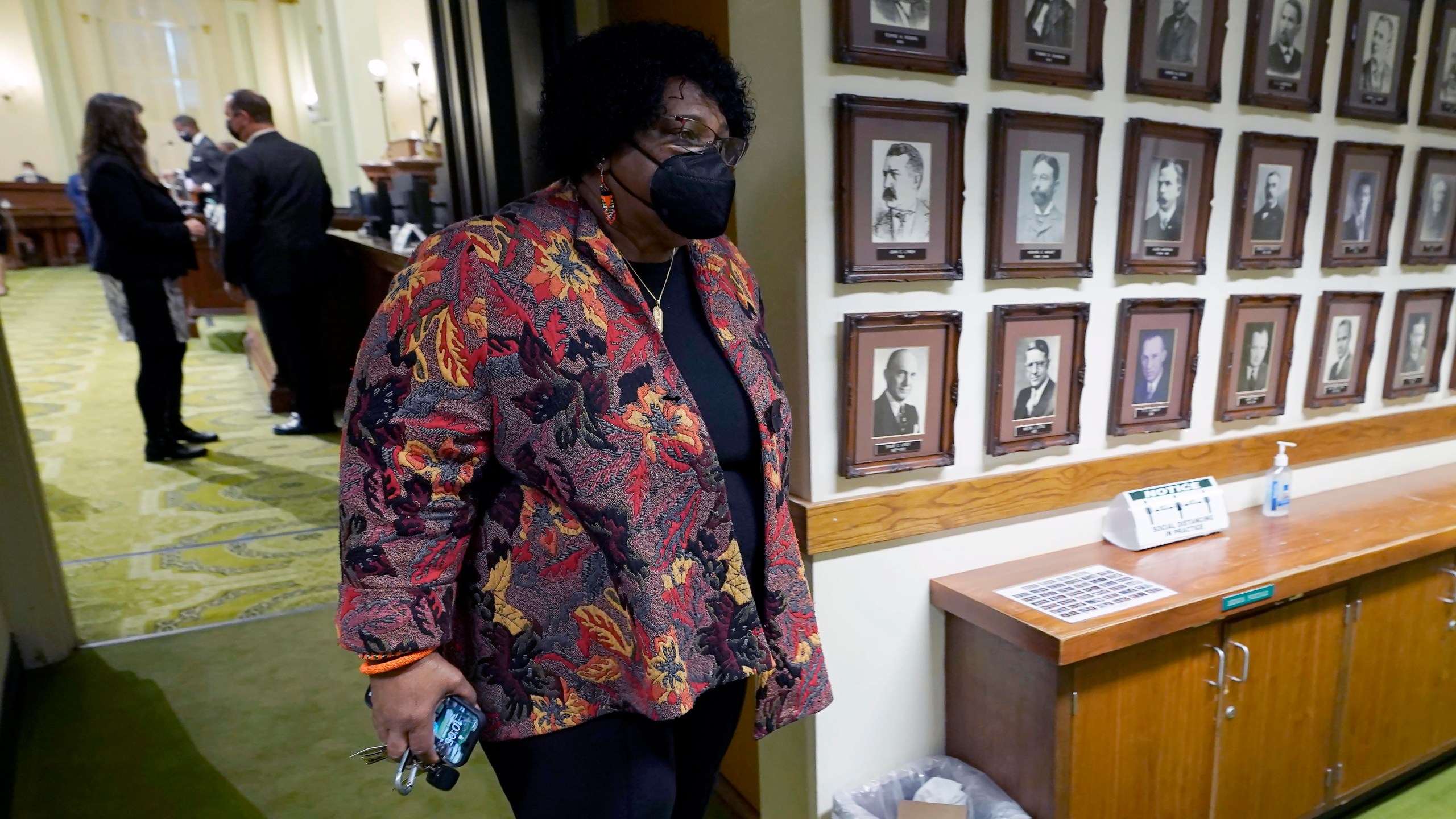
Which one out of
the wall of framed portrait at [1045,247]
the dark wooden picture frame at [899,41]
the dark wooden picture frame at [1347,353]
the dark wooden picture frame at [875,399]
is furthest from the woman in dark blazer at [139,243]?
the dark wooden picture frame at [1347,353]

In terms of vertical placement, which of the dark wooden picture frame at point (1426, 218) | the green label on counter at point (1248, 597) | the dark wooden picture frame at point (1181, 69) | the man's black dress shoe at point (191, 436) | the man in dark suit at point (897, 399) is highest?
the dark wooden picture frame at point (1181, 69)

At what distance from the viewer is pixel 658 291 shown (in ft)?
3.17

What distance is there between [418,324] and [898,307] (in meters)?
0.91

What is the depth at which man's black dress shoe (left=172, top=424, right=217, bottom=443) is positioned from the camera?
431 centimetres

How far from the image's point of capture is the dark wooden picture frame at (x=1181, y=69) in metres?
1.59

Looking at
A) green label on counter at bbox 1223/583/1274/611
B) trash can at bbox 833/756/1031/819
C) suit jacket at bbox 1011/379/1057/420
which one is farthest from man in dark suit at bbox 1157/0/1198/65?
trash can at bbox 833/756/1031/819

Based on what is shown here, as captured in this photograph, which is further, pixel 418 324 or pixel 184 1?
pixel 184 1

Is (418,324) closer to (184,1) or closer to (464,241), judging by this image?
(464,241)

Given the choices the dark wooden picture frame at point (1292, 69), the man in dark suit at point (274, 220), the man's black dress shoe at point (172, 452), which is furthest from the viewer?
the man's black dress shoe at point (172, 452)

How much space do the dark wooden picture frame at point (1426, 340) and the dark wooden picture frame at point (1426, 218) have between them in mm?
91

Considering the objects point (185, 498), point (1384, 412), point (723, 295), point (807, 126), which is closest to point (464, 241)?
point (723, 295)

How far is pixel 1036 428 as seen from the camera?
1663 millimetres

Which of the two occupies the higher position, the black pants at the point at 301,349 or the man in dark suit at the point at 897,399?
the man in dark suit at the point at 897,399

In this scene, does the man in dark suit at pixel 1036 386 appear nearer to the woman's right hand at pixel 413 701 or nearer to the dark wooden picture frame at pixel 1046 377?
the dark wooden picture frame at pixel 1046 377
